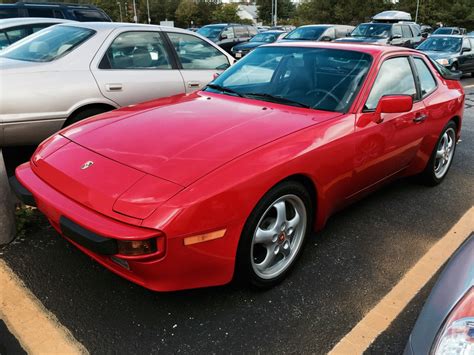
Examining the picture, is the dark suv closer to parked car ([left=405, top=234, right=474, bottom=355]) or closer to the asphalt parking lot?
the asphalt parking lot

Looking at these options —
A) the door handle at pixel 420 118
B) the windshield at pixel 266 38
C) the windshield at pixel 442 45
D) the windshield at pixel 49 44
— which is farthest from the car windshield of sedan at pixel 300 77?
the windshield at pixel 266 38

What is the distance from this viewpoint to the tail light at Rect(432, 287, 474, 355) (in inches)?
52.7

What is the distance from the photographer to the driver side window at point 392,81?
10.7ft

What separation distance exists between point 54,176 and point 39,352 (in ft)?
2.99

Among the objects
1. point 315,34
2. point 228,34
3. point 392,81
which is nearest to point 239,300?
point 392,81

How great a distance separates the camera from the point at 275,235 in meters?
2.56

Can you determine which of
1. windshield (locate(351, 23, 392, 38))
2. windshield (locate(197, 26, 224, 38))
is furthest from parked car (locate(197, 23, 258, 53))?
windshield (locate(351, 23, 392, 38))

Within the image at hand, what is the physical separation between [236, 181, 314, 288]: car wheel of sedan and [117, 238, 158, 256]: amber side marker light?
19.8 inches

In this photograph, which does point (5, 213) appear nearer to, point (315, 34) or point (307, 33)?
point (315, 34)

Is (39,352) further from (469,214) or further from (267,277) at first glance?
(469,214)

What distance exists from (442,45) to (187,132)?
14499mm

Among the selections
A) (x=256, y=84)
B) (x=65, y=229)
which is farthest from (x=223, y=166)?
(x=256, y=84)

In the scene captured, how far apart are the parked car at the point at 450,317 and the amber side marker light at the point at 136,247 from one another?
3.75ft

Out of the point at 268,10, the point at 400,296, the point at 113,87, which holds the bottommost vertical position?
the point at 400,296
